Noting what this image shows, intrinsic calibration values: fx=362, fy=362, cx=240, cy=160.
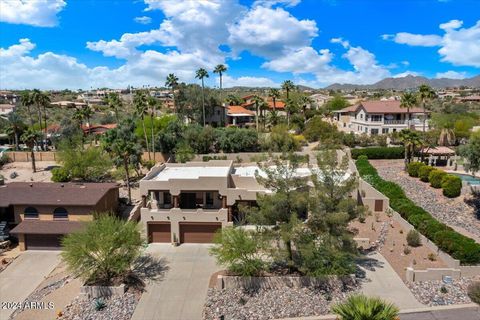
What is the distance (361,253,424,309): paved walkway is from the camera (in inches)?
885

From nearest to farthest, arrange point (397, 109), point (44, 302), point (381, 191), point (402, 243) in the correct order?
point (44, 302) < point (402, 243) < point (381, 191) < point (397, 109)

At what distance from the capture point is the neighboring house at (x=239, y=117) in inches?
3201

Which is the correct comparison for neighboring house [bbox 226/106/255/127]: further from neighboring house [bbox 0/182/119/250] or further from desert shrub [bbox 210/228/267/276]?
desert shrub [bbox 210/228/267/276]

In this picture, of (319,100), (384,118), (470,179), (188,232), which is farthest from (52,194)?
(319,100)

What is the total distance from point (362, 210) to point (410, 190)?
1992 cm

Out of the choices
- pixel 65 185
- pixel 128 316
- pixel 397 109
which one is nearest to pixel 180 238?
pixel 128 316

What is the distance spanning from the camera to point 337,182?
24.6 m

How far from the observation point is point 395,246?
96.2ft

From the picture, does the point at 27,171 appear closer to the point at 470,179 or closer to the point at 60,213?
the point at 60,213

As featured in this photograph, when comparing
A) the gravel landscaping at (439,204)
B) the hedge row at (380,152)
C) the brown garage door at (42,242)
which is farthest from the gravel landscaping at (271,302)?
the hedge row at (380,152)

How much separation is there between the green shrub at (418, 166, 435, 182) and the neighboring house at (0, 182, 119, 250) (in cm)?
3498

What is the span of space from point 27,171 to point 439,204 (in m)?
54.9

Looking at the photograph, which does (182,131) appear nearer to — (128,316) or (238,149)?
(238,149)

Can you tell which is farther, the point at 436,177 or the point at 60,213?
Answer: the point at 436,177
